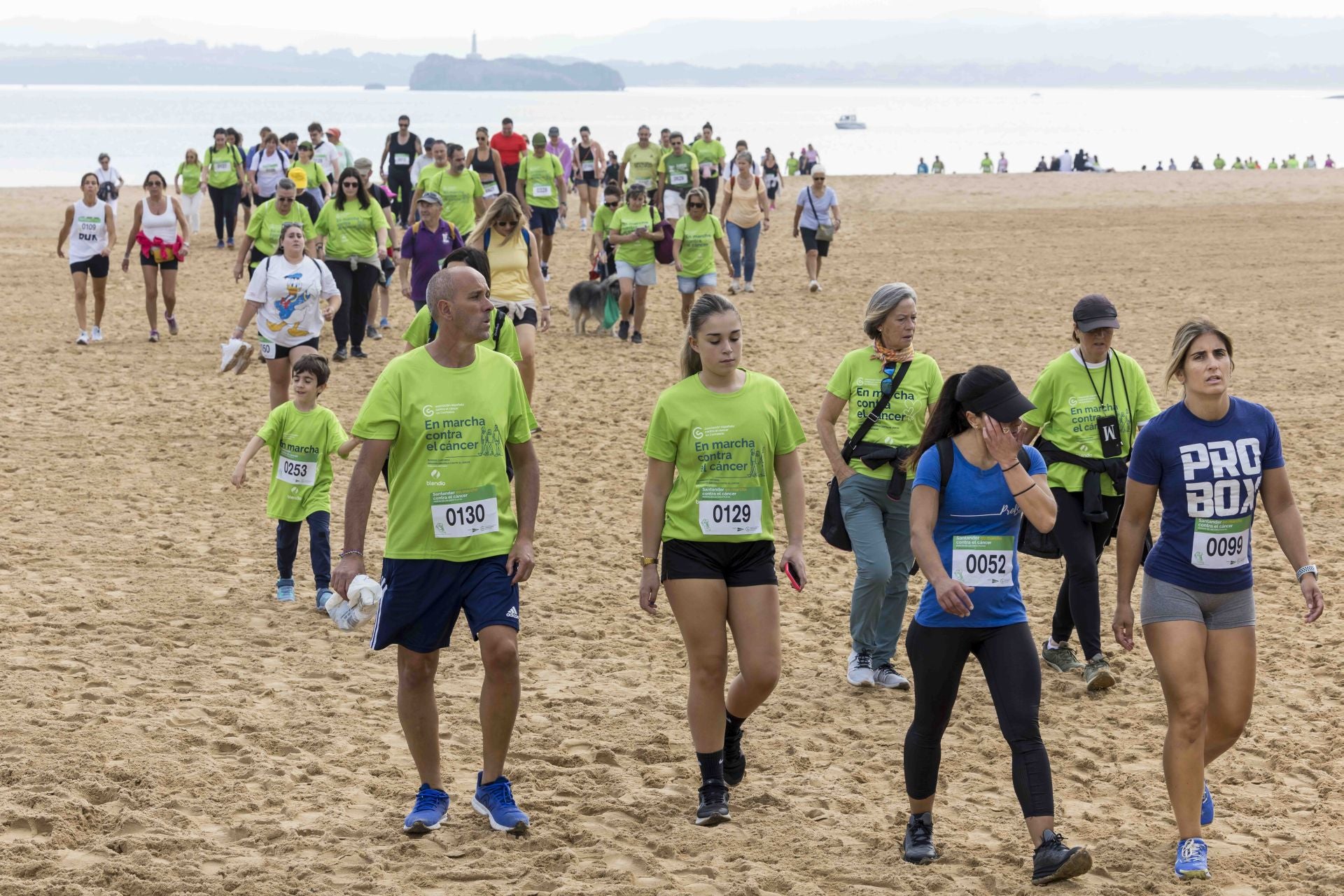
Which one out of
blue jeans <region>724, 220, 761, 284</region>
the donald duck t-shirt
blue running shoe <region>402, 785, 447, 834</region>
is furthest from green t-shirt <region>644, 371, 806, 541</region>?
A: blue jeans <region>724, 220, 761, 284</region>

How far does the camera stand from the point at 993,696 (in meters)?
4.92

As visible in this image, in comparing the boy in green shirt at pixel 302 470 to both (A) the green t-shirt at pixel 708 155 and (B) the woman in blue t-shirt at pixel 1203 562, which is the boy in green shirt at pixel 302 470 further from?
(A) the green t-shirt at pixel 708 155

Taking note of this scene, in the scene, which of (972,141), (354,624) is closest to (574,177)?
(354,624)

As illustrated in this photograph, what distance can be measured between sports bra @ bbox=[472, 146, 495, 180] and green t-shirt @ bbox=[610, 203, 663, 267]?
3711mm

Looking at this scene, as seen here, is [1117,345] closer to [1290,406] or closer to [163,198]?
[1290,406]

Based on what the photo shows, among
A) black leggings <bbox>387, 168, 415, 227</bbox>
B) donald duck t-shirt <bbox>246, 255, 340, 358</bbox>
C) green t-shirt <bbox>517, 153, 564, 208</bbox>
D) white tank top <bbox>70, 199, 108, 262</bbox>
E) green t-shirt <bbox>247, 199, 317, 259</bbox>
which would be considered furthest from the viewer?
black leggings <bbox>387, 168, 415, 227</bbox>

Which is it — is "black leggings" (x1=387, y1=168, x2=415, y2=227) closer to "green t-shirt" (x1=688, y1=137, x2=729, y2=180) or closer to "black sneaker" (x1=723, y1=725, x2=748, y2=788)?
"green t-shirt" (x1=688, y1=137, x2=729, y2=180)

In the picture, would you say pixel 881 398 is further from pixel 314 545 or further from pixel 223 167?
pixel 223 167

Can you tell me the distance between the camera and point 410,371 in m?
5.09

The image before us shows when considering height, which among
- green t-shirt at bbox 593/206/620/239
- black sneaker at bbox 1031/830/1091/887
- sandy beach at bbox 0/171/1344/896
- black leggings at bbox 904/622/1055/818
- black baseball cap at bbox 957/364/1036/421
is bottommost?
sandy beach at bbox 0/171/1344/896

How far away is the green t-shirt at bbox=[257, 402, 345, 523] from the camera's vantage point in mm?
7949

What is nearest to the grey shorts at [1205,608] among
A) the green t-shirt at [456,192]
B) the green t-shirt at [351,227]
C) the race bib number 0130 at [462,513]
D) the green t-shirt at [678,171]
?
the race bib number 0130 at [462,513]

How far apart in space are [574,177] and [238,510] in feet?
63.8

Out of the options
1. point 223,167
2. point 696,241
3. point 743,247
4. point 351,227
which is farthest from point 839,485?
point 223,167
